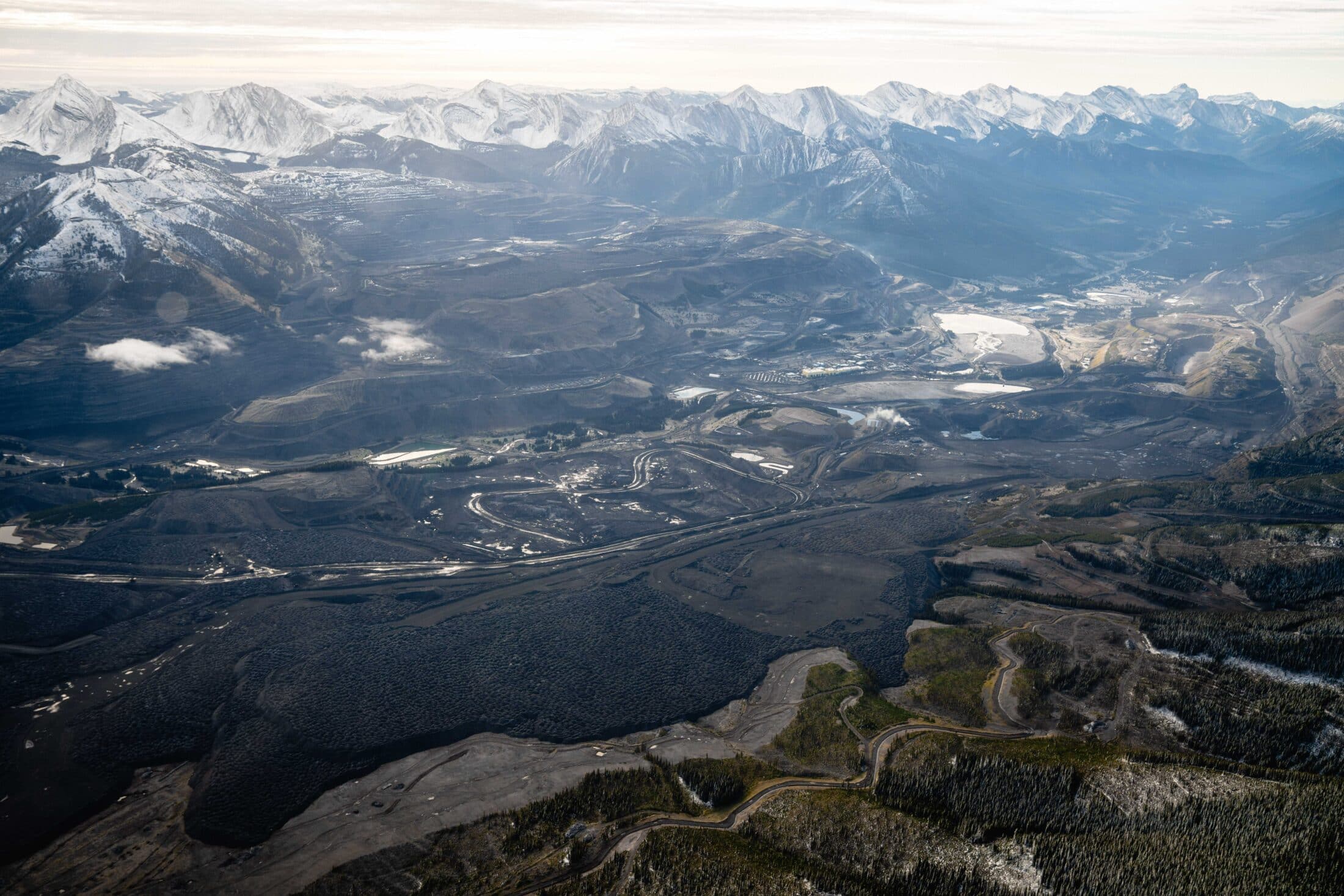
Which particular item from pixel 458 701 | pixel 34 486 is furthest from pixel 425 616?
pixel 34 486

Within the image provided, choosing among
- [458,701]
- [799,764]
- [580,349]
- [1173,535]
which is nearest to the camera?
[799,764]

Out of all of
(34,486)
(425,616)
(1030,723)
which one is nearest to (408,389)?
(34,486)

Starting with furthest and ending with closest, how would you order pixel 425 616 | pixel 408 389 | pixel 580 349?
pixel 580 349
pixel 408 389
pixel 425 616

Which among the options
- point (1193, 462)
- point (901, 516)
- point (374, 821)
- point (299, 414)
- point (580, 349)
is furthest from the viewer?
point (580, 349)

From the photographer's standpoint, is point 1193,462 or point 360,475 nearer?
point 360,475

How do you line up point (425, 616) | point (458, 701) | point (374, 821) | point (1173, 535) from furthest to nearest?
point (1173, 535), point (425, 616), point (458, 701), point (374, 821)

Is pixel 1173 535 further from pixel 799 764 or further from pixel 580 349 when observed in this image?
pixel 580 349

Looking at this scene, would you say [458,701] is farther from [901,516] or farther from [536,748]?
[901,516]

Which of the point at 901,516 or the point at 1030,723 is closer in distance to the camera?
the point at 1030,723
